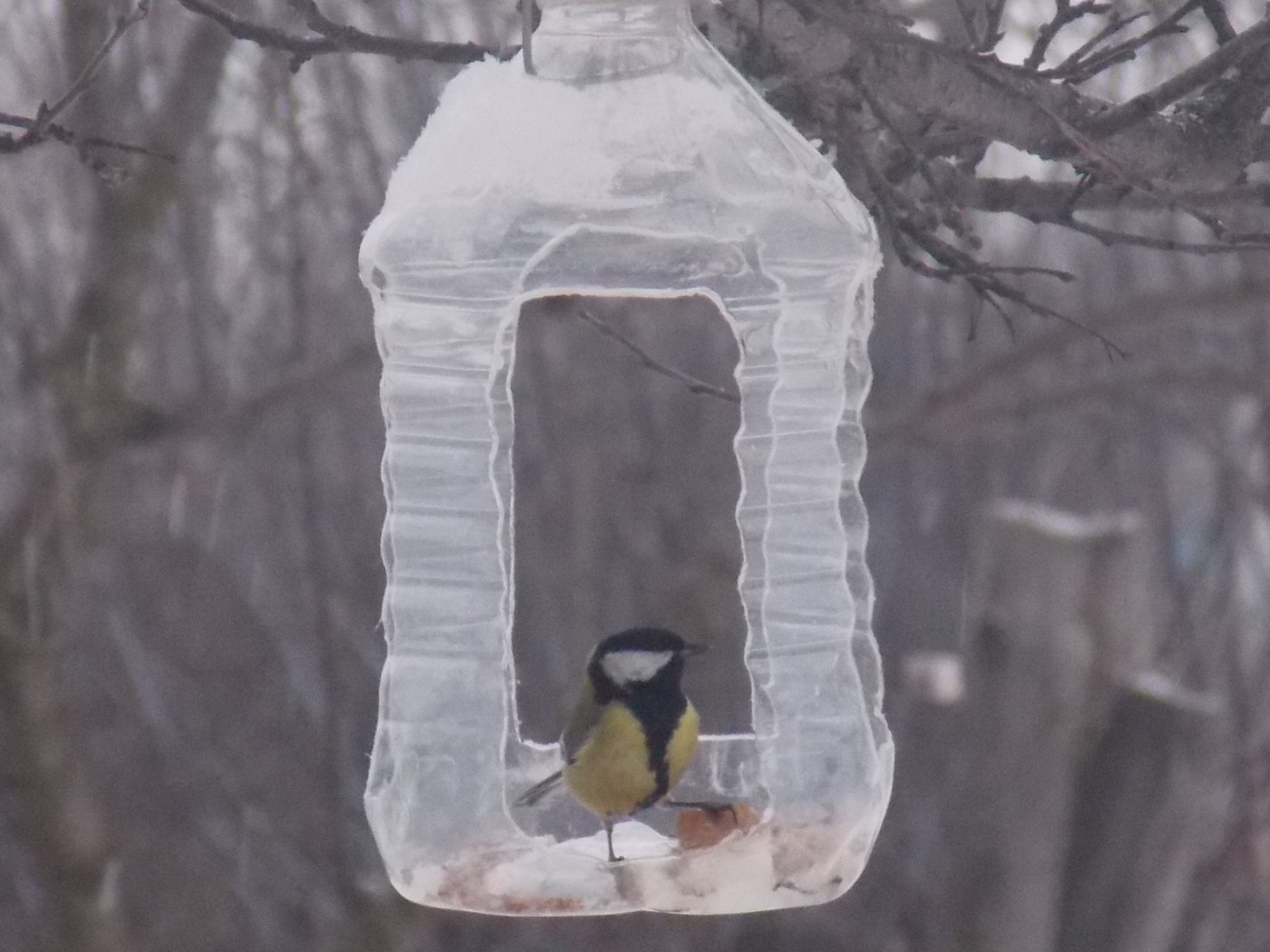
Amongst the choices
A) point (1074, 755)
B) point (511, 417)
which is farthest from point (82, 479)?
point (1074, 755)

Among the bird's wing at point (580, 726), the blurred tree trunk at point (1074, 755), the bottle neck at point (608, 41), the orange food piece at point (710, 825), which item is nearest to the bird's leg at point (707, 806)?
the orange food piece at point (710, 825)

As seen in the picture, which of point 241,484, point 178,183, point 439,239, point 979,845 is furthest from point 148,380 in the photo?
point 439,239

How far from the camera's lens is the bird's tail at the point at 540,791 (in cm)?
278

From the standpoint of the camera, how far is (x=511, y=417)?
120 inches

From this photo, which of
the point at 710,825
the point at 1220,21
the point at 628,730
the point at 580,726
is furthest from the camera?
the point at 580,726

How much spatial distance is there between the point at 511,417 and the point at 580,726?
1.95 ft

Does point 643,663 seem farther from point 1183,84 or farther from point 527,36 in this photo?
point 1183,84

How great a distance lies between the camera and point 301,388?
5.98 m

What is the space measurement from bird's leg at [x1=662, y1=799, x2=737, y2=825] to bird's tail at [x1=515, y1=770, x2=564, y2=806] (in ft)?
0.61

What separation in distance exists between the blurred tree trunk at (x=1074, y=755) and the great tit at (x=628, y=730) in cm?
347

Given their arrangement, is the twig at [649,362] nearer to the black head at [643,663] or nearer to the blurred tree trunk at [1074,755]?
the black head at [643,663]

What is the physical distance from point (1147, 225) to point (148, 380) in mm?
4507

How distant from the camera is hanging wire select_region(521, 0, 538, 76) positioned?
7.30 feet

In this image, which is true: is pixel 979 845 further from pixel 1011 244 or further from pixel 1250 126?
pixel 1250 126
